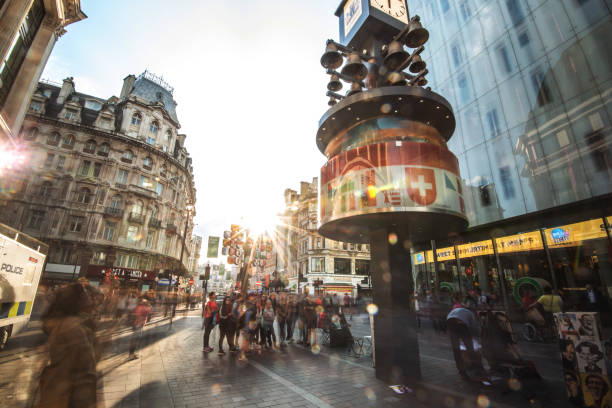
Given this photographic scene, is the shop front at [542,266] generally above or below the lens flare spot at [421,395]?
above

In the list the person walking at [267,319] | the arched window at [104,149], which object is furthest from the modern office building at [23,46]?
the arched window at [104,149]

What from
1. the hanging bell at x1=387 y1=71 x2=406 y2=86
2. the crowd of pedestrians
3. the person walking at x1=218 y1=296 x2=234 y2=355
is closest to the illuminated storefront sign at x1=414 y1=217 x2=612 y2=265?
the crowd of pedestrians

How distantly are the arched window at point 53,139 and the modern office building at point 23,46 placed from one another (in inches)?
803

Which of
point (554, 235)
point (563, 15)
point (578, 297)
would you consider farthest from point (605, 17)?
point (578, 297)

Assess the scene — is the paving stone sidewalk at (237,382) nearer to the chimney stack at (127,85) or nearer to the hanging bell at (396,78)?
the hanging bell at (396,78)

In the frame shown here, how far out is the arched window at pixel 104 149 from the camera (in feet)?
111

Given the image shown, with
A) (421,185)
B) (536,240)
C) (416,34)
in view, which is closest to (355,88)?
(416,34)

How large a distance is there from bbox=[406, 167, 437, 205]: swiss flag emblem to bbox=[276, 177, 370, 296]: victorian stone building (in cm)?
3449

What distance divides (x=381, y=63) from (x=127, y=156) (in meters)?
36.9

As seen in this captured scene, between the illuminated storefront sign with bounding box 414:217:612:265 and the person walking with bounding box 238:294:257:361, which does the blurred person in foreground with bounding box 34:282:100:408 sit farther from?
the illuminated storefront sign with bounding box 414:217:612:265

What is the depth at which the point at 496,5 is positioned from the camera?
18.8 m

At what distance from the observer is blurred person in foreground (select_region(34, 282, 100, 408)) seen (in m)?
2.56

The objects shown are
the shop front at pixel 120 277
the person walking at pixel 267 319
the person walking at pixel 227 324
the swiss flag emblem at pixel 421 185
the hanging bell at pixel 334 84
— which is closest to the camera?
the swiss flag emblem at pixel 421 185

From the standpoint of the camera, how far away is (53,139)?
32312 mm
